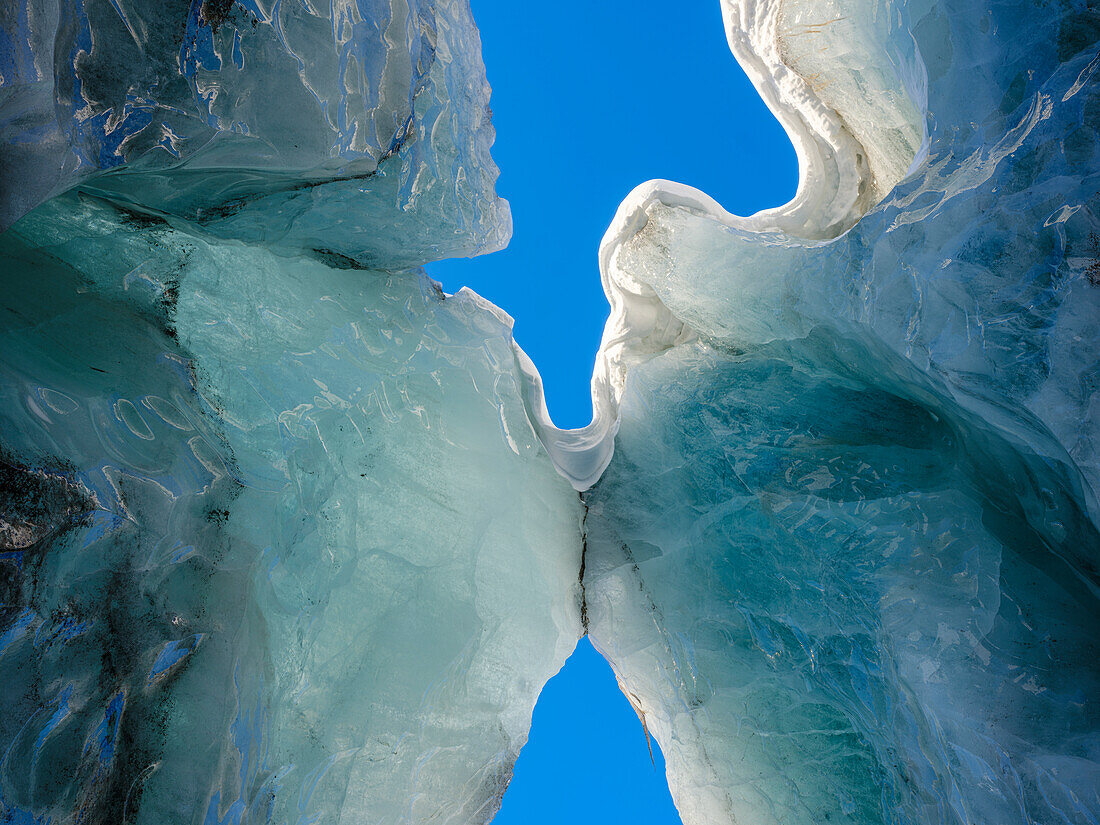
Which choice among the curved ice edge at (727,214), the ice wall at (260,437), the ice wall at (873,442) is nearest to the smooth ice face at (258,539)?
the ice wall at (260,437)

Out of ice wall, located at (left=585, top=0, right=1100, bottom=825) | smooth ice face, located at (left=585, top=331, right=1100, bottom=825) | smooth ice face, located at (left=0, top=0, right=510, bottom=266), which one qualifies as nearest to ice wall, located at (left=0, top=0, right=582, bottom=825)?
smooth ice face, located at (left=0, top=0, right=510, bottom=266)

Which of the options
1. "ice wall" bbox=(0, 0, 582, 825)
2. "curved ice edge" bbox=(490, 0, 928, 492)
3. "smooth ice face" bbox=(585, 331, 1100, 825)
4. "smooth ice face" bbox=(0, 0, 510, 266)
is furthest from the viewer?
"curved ice edge" bbox=(490, 0, 928, 492)

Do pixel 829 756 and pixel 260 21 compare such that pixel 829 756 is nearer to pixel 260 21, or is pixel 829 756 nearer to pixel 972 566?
pixel 972 566

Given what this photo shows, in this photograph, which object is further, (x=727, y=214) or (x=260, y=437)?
(x=727, y=214)

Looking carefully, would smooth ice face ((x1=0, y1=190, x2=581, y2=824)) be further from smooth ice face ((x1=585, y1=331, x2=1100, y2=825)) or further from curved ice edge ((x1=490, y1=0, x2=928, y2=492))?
smooth ice face ((x1=585, y1=331, x2=1100, y2=825))

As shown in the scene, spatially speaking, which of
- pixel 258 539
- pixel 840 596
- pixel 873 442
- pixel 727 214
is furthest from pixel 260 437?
pixel 727 214

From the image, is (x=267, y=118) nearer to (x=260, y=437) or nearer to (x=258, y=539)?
(x=260, y=437)
